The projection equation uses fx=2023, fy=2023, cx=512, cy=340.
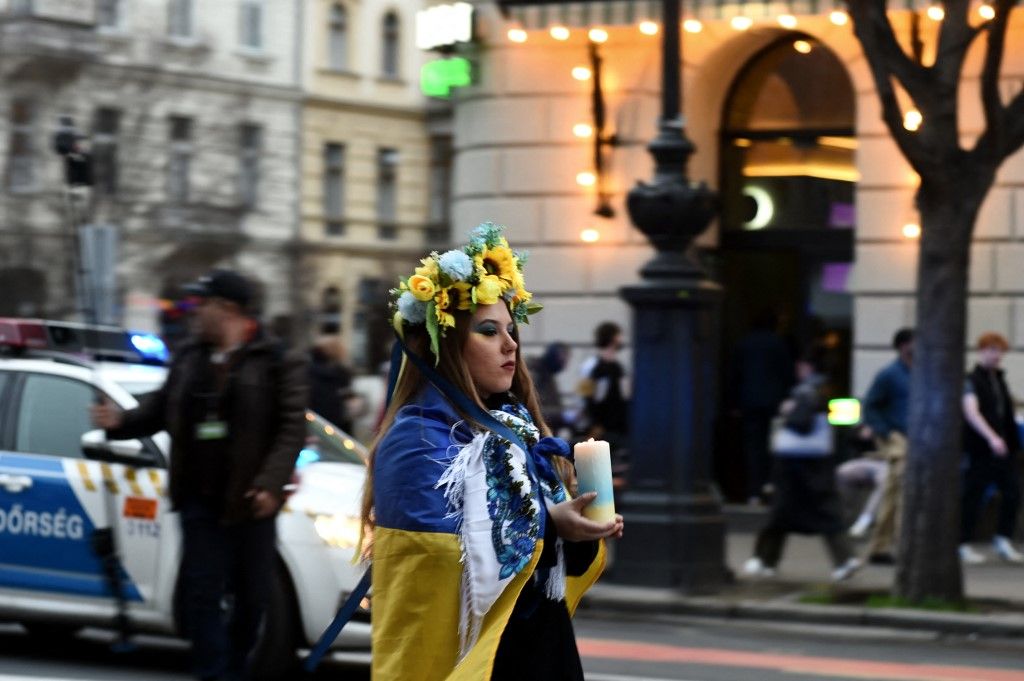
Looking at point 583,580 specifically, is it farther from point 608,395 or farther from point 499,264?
point 608,395

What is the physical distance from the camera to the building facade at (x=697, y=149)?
17.6m

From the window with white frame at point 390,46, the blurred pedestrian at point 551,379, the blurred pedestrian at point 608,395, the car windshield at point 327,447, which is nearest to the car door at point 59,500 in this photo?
the car windshield at point 327,447

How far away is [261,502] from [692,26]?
10730 millimetres

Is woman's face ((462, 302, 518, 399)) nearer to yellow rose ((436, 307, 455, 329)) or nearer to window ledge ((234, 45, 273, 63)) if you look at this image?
yellow rose ((436, 307, 455, 329))

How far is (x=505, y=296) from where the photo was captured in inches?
177

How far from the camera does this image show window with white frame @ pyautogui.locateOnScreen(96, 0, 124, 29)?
41.9 meters

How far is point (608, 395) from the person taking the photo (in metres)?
15.1

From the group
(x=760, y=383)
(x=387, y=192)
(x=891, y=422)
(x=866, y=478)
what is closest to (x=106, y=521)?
(x=891, y=422)

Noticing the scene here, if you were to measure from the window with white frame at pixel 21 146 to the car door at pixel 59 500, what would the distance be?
1015 inches

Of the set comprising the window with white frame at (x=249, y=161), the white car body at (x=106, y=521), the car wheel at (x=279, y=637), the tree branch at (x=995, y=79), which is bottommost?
the car wheel at (x=279, y=637)

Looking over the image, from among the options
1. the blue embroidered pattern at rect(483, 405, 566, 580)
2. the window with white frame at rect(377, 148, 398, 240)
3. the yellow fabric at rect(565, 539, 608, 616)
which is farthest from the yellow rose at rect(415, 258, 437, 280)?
the window with white frame at rect(377, 148, 398, 240)

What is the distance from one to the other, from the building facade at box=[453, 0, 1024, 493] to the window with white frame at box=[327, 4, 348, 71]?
3525 cm

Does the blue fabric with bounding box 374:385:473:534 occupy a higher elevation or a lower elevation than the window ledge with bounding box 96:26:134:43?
lower

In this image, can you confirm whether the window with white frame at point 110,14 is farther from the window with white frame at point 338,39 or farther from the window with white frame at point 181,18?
the window with white frame at point 338,39
